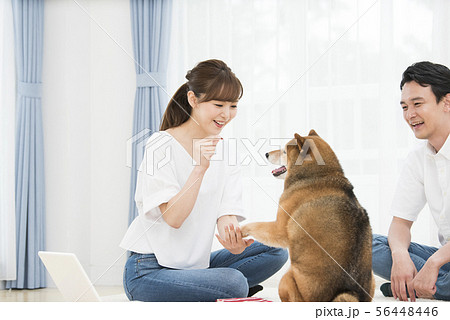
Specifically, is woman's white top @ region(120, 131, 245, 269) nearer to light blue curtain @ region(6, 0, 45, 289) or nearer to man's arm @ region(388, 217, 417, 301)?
man's arm @ region(388, 217, 417, 301)

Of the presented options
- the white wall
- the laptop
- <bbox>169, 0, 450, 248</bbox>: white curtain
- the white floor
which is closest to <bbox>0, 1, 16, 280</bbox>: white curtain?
the white floor

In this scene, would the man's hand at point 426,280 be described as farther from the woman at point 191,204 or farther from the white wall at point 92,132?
the white wall at point 92,132

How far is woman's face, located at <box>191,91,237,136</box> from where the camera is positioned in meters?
1.36

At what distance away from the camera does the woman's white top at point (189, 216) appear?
1.38 metres

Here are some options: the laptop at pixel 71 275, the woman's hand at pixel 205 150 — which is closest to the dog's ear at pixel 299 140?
the woman's hand at pixel 205 150

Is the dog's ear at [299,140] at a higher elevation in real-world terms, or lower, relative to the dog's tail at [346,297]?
higher

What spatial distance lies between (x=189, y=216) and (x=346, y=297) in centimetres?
51

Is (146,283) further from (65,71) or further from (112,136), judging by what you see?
(65,71)

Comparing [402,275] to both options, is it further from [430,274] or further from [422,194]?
[422,194]

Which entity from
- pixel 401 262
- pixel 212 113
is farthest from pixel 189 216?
pixel 401 262

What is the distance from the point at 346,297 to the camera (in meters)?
1.13

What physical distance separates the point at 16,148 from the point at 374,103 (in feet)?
5.43

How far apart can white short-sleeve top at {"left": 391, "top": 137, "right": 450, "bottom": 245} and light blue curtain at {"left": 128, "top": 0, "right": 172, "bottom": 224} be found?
0.94 meters

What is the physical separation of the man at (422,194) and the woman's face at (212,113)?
54cm
